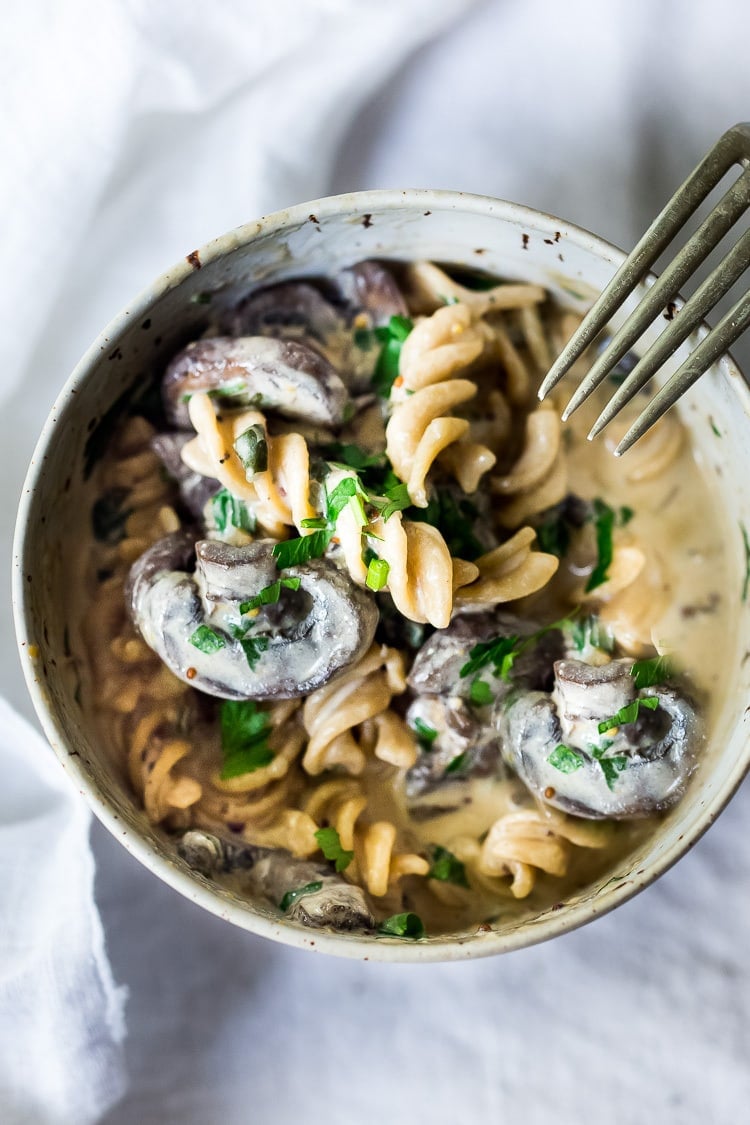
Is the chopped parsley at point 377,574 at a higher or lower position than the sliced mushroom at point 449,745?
higher

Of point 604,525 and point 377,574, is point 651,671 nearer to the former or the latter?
point 604,525

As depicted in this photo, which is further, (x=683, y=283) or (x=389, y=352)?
(x=389, y=352)

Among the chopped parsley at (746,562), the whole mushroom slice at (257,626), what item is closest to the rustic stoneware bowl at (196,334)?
the chopped parsley at (746,562)

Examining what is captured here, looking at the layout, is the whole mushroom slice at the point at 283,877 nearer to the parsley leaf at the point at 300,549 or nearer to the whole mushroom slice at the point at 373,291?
the parsley leaf at the point at 300,549

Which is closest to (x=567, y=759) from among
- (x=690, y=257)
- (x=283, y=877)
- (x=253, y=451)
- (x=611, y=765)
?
(x=611, y=765)

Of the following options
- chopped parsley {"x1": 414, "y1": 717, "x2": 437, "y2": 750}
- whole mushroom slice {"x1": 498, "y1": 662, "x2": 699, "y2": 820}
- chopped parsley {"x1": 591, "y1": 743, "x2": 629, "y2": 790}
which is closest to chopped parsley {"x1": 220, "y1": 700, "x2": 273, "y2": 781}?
chopped parsley {"x1": 414, "y1": 717, "x2": 437, "y2": 750}

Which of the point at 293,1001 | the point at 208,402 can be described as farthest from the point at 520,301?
the point at 293,1001

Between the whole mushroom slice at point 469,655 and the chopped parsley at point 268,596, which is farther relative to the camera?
the whole mushroom slice at point 469,655
